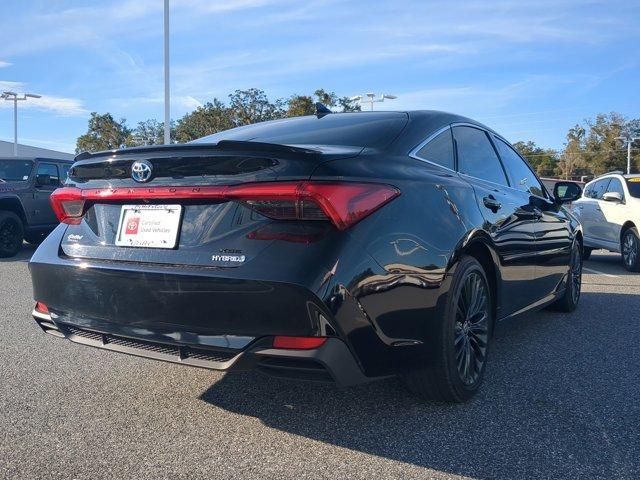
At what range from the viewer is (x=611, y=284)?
24.5ft

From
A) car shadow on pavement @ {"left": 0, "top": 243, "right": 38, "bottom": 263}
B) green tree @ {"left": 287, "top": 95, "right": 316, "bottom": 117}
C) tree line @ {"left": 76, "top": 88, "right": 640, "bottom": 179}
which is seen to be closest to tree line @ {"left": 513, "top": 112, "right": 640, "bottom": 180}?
tree line @ {"left": 76, "top": 88, "right": 640, "bottom": 179}

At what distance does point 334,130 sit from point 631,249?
7542 millimetres

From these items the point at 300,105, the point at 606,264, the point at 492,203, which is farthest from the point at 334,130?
the point at 300,105

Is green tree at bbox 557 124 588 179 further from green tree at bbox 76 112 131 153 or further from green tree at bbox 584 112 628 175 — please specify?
green tree at bbox 76 112 131 153

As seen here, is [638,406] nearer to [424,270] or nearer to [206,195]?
[424,270]

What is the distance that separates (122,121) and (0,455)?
43.4 m

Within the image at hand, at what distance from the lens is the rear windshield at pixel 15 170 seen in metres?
10.9

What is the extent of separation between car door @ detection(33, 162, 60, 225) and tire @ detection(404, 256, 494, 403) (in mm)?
9763

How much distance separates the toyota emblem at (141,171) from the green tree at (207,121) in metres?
27.6

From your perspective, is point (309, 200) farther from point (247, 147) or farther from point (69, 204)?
point (69, 204)

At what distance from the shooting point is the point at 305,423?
283cm

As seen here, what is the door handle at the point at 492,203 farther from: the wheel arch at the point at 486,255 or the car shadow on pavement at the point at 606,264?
the car shadow on pavement at the point at 606,264

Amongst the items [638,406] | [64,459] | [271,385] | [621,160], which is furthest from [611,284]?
[621,160]

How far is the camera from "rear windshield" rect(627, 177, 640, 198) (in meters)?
9.50
